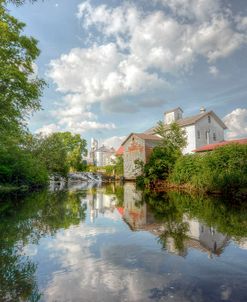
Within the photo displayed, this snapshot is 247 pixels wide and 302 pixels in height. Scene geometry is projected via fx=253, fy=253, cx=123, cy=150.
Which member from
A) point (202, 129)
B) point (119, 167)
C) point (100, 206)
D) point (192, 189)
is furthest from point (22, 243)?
point (119, 167)

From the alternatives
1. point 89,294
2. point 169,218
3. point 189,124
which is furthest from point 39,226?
point 189,124

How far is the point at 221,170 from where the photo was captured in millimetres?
17781

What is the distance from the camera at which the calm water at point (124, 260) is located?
12.0 feet

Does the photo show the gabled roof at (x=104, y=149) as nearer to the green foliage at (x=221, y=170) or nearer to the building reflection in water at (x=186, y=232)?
the green foliage at (x=221, y=170)

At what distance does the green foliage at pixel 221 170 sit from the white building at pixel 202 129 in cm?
1677

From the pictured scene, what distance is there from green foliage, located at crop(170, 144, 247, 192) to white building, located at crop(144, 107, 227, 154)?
1677cm

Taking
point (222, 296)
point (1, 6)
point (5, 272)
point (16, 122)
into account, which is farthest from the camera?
point (16, 122)

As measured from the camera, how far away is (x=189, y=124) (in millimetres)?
37562

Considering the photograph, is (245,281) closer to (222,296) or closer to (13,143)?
(222,296)

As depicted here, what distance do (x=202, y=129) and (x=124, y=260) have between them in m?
35.6

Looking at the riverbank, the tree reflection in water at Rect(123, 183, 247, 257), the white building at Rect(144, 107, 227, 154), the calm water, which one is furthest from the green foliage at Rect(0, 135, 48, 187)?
the white building at Rect(144, 107, 227, 154)

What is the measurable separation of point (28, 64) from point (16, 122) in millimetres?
4549

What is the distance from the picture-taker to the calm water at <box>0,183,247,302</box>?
364 centimetres

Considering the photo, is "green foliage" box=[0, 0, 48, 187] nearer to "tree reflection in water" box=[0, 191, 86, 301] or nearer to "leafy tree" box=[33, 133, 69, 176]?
"tree reflection in water" box=[0, 191, 86, 301]
